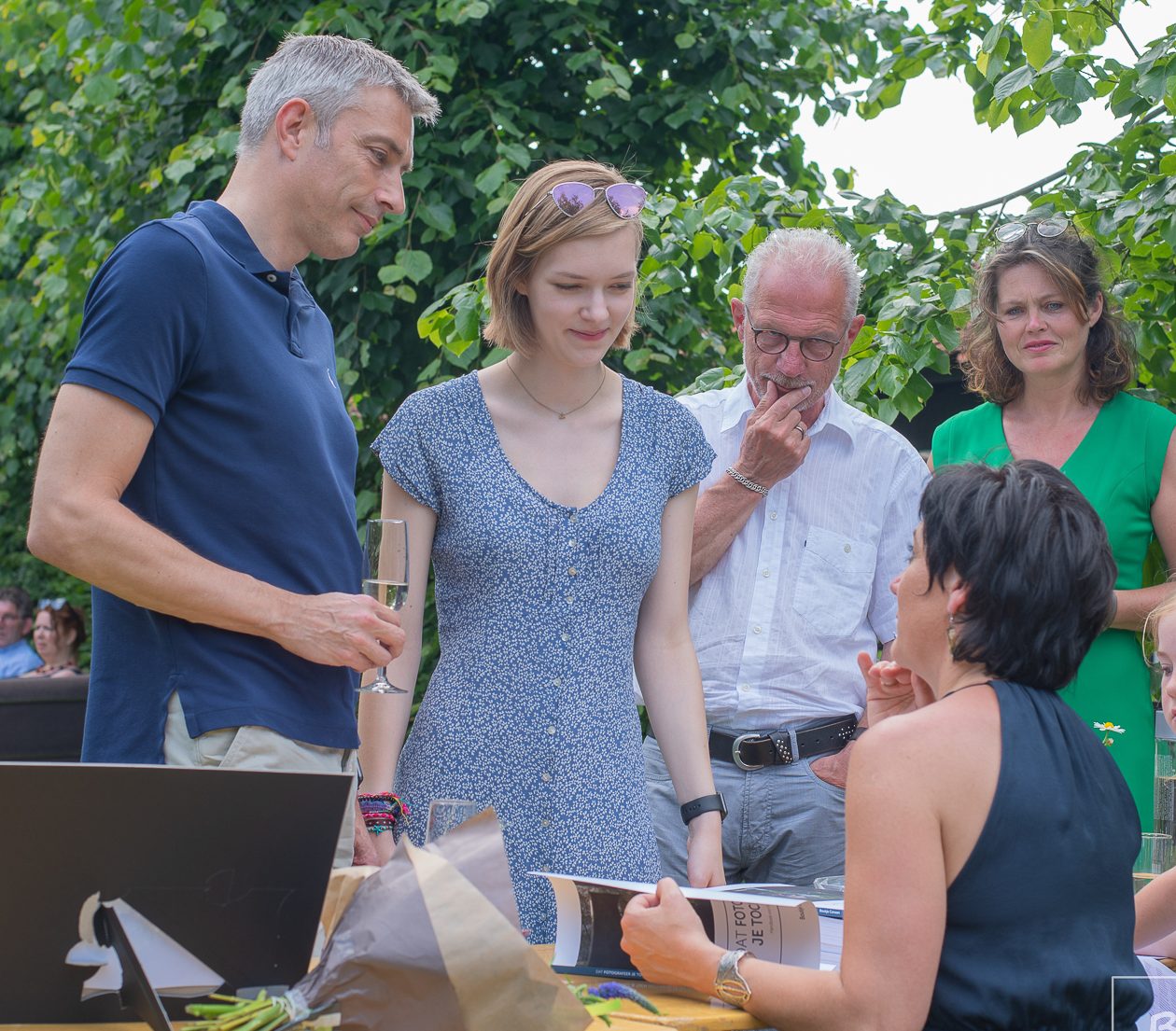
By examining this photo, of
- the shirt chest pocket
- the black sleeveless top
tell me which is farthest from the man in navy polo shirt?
the shirt chest pocket

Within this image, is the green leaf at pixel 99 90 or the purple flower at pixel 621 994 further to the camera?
the green leaf at pixel 99 90

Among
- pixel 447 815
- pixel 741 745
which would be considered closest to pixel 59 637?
pixel 741 745

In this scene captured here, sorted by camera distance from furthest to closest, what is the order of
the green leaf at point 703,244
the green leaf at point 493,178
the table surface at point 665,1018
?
the green leaf at point 493,178
the green leaf at point 703,244
the table surface at point 665,1018

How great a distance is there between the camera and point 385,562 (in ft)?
6.88

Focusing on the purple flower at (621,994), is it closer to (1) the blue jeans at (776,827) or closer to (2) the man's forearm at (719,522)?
(1) the blue jeans at (776,827)

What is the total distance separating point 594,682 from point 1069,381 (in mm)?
1526

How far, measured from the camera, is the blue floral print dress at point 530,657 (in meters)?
2.45

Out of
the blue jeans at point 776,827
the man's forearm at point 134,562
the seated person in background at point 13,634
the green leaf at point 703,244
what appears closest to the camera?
the man's forearm at point 134,562

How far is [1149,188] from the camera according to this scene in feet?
13.5

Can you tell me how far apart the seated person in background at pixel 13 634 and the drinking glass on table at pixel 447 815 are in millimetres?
9265

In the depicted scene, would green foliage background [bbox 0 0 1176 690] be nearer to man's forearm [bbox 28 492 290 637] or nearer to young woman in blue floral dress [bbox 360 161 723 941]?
young woman in blue floral dress [bbox 360 161 723 941]

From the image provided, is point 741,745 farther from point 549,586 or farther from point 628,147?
point 628,147

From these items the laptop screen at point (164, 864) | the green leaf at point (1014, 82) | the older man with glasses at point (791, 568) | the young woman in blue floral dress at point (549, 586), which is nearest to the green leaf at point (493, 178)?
the green leaf at point (1014, 82)

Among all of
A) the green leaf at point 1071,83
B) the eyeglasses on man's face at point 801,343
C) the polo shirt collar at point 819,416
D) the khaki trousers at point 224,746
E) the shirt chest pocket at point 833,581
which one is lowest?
the khaki trousers at point 224,746
